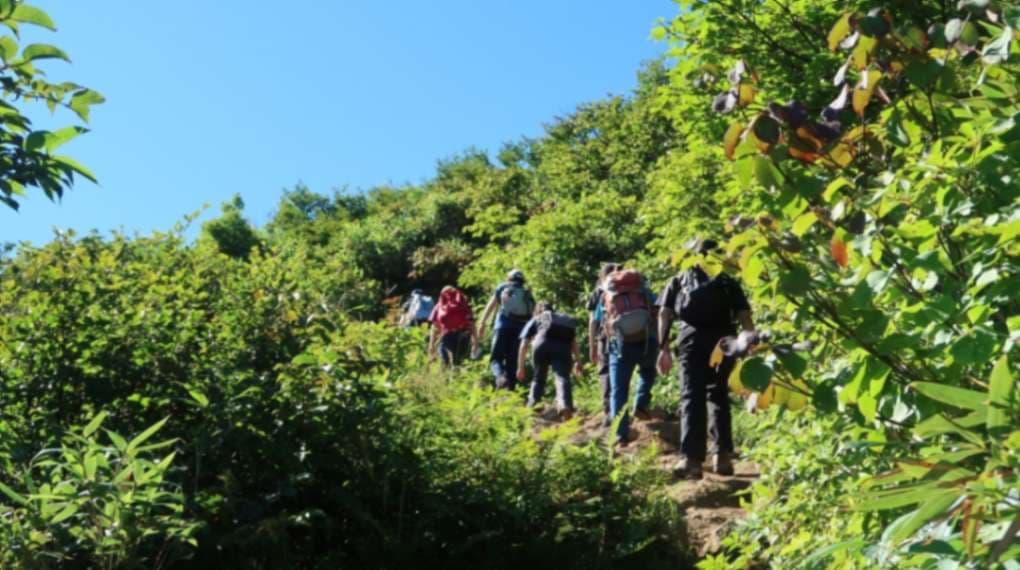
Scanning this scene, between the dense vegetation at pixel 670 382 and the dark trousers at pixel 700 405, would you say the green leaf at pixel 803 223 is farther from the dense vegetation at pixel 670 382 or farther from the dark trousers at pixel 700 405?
the dark trousers at pixel 700 405

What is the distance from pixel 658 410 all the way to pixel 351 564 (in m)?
5.33

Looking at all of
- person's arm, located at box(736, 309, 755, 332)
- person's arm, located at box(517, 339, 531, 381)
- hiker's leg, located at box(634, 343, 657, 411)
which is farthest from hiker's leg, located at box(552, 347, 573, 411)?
person's arm, located at box(736, 309, 755, 332)

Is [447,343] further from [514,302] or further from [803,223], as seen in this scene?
[803,223]

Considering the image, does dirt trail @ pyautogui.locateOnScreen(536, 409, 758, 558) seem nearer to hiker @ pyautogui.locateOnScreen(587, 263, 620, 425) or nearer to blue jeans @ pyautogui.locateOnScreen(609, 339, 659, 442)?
blue jeans @ pyautogui.locateOnScreen(609, 339, 659, 442)

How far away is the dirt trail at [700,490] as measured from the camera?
6625 mm

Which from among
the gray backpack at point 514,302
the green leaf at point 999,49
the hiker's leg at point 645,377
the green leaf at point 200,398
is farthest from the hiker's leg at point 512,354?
the green leaf at point 999,49

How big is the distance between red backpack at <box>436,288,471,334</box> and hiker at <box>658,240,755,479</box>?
6.15 metres

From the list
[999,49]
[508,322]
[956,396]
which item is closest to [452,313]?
[508,322]

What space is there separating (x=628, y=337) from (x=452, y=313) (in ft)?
17.6

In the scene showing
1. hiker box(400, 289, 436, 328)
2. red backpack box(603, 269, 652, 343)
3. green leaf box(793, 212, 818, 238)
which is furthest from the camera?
hiker box(400, 289, 436, 328)

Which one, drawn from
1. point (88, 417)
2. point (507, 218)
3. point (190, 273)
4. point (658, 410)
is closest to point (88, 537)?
point (88, 417)

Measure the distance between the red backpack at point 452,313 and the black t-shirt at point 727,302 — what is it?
6.17 meters

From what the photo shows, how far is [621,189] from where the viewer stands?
83.5 ft

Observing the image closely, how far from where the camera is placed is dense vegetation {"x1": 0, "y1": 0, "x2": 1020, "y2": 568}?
2.33m
